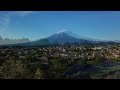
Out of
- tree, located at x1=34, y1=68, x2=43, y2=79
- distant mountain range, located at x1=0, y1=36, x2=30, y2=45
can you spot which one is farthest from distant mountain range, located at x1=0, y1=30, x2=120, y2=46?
tree, located at x1=34, y1=68, x2=43, y2=79

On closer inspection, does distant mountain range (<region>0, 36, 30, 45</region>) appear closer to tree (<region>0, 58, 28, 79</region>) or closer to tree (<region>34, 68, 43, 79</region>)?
tree (<region>0, 58, 28, 79</region>)

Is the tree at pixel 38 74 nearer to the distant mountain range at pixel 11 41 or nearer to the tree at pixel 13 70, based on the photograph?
the tree at pixel 13 70

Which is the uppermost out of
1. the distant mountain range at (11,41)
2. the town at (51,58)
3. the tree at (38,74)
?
the distant mountain range at (11,41)

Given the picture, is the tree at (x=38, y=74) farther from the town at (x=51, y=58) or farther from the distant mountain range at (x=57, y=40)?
the distant mountain range at (x=57, y=40)

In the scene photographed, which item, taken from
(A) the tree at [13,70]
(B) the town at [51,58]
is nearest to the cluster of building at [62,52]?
(B) the town at [51,58]

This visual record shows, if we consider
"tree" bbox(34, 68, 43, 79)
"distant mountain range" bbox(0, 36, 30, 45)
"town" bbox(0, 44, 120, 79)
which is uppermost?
"distant mountain range" bbox(0, 36, 30, 45)

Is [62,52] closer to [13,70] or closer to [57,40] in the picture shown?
[57,40]

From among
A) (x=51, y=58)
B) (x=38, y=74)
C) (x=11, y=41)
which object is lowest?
(x=38, y=74)

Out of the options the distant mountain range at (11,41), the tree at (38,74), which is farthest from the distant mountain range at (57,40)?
the tree at (38,74)

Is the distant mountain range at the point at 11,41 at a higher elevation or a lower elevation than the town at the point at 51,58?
higher

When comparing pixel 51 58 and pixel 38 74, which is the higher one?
pixel 51 58

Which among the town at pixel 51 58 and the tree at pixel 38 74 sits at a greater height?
the town at pixel 51 58

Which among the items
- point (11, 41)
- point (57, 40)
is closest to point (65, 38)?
point (57, 40)

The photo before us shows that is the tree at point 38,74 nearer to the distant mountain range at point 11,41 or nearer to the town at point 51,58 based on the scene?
the town at point 51,58
